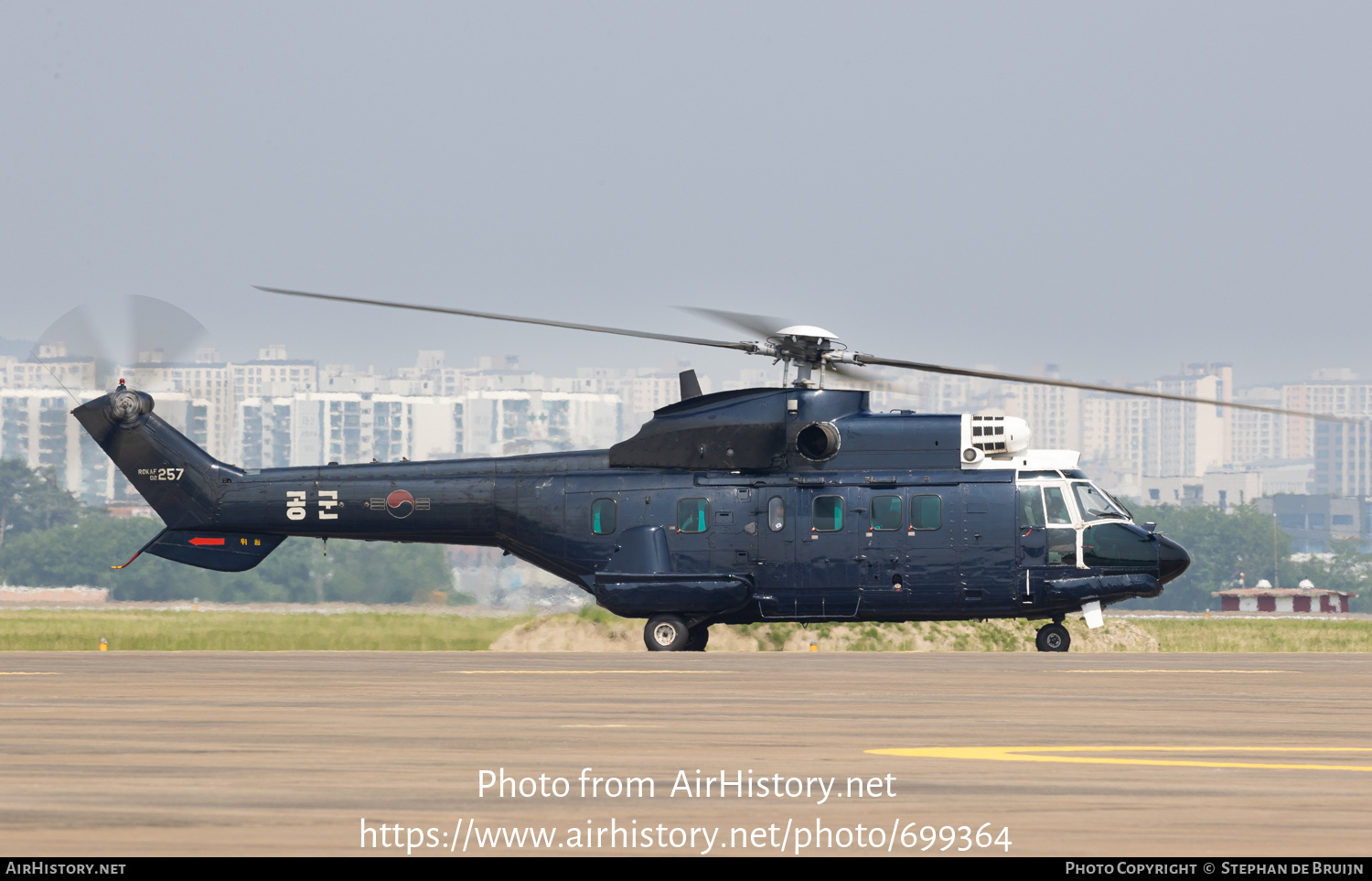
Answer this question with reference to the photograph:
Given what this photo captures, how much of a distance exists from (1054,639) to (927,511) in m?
3.21

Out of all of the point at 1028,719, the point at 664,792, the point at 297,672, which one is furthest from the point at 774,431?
the point at 664,792

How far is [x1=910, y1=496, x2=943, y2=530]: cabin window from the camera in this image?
27.2 m

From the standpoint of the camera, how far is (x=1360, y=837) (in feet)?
26.2

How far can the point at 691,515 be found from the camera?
28.0 m

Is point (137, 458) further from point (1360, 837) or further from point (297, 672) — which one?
point (1360, 837)

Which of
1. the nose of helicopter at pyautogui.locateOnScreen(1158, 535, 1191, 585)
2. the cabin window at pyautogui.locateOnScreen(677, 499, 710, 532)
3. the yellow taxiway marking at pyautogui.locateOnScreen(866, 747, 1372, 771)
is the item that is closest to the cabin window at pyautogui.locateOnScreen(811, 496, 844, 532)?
the cabin window at pyautogui.locateOnScreen(677, 499, 710, 532)

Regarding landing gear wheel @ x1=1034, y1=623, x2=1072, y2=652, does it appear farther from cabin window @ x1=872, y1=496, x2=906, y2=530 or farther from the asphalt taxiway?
the asphalt taxiway

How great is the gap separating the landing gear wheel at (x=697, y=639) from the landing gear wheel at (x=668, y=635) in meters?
0.20

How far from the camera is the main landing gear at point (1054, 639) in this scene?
2798 cm

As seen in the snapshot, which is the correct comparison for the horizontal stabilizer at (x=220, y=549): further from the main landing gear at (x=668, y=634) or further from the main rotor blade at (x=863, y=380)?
the main rotor blade at (x=863, y=380)

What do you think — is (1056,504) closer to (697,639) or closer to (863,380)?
(863,380)

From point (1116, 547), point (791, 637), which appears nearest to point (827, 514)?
point (1116, 547)

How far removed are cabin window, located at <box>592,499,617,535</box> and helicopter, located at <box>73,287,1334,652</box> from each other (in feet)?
0.09

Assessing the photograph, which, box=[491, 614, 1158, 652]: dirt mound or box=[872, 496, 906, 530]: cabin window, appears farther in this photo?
box=[491, 614, 1158, 652]: dirt mound
